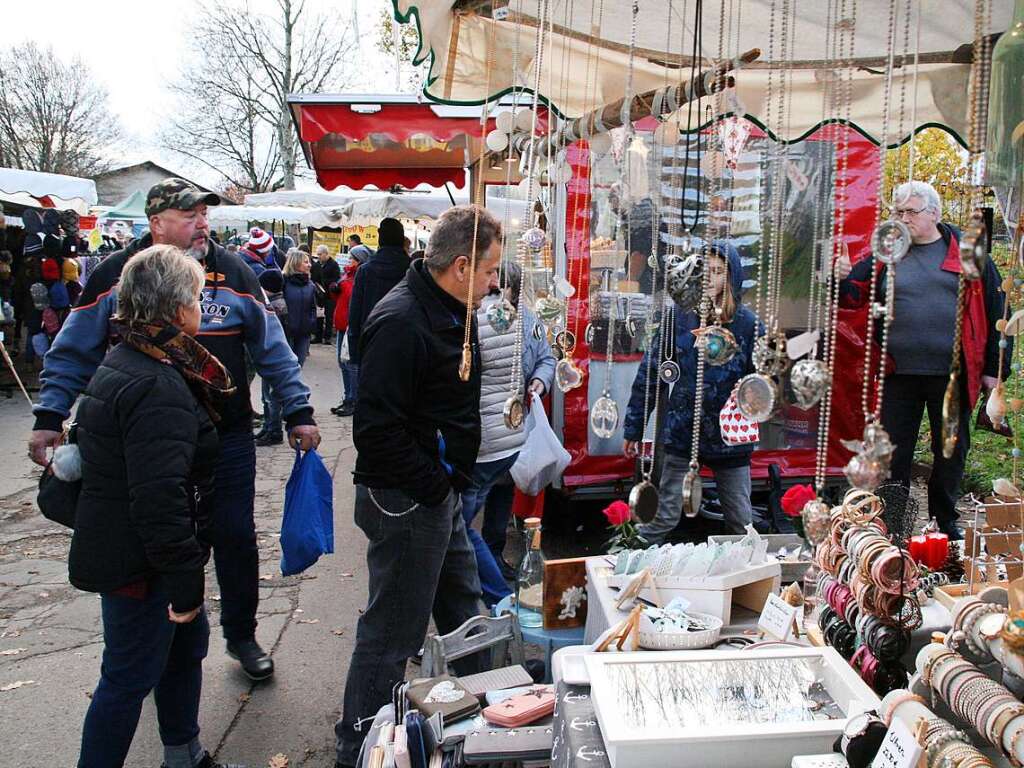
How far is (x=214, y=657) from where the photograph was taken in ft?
11.3

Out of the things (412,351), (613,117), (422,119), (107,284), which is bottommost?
(412,351)

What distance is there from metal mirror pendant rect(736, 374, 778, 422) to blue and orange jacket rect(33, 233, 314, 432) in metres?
1.74

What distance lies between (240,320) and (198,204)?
0.45 metres

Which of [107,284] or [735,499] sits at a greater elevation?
[107,284]

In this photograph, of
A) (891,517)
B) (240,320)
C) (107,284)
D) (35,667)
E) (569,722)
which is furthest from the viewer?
(35,667)

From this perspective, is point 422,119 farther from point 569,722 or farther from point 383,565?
point 569,722

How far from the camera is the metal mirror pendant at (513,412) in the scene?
247cm

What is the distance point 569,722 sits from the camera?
1564 millimetres

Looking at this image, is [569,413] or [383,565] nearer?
[383,565]

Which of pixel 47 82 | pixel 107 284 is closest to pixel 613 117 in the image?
pixel 107 284

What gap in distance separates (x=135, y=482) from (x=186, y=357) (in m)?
0.39

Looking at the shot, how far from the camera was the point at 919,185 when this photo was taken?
9.30 feet

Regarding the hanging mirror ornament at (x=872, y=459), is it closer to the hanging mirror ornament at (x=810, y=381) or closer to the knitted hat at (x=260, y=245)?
the hanging mirror ornament at (x=810, y=381)

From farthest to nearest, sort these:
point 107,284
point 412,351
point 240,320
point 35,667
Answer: point 35,667, point 240,320, point 107,284, point 412,351
